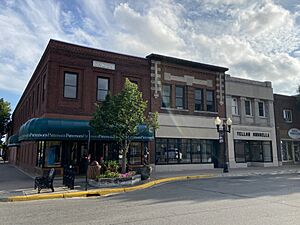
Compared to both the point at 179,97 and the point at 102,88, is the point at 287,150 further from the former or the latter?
the point at 102,88

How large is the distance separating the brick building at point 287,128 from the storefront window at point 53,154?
78.3 feet

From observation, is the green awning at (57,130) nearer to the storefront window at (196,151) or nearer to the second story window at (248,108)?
the storefront window at (196,151)

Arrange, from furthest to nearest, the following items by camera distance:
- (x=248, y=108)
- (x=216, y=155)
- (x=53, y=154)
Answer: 1. (x=248, y=108)
2. (x=216, y=155)
3. (x=53, y=154)

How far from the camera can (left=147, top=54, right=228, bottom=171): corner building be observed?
23.7 meters

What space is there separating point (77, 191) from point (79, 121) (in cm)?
700

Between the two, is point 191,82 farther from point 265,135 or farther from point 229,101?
point 265,135

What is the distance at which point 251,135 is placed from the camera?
28.8 meters

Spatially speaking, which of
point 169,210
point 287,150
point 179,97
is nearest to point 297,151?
point 287,150

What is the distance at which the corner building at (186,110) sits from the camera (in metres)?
23.7

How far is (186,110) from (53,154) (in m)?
12.2

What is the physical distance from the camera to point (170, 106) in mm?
24500

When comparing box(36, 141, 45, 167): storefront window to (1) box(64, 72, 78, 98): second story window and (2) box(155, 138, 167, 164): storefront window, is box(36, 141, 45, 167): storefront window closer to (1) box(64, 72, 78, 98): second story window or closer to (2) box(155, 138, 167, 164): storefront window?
(1) box(64, 72, 78, 98): second story window

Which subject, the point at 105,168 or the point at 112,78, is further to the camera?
the point at 112,78

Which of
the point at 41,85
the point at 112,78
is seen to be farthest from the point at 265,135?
the point at 41,85
